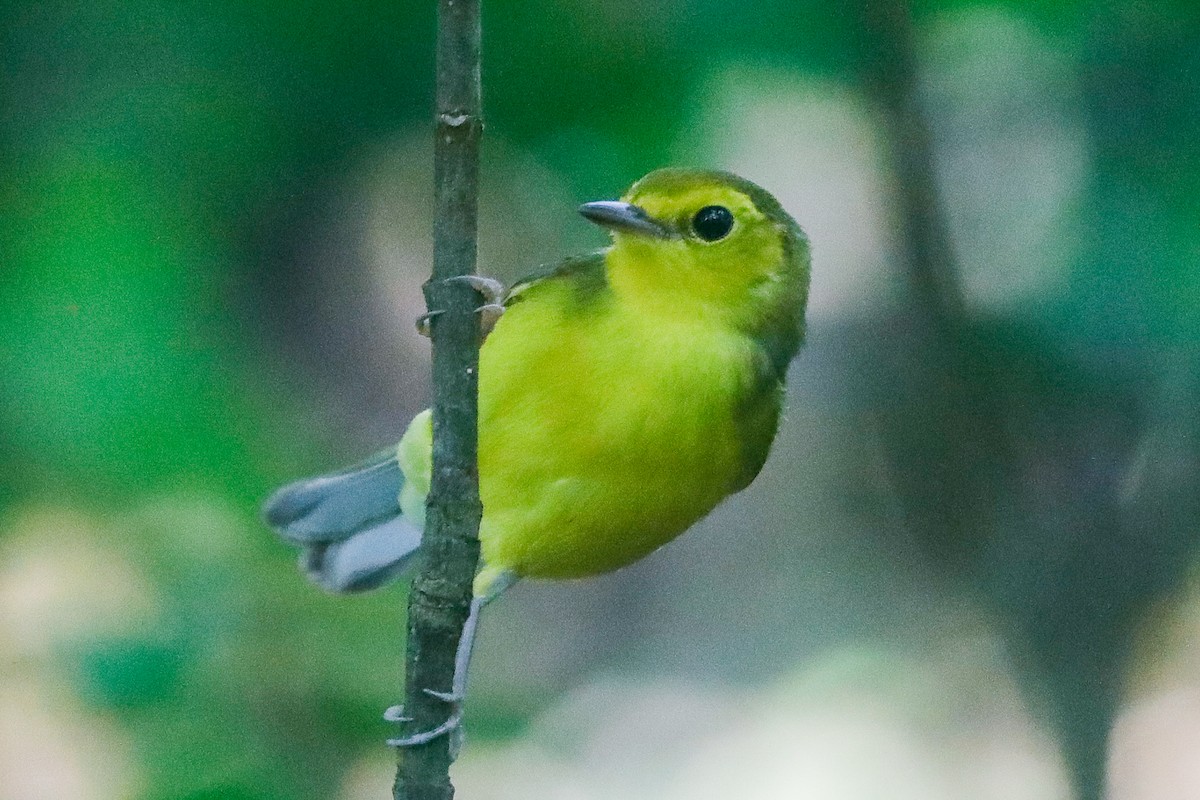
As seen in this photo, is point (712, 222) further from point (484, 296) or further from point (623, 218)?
point (484, 296)

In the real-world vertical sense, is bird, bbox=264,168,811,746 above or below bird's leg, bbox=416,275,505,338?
above

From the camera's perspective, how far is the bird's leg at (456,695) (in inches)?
33.8

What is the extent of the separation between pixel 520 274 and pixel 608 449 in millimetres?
341

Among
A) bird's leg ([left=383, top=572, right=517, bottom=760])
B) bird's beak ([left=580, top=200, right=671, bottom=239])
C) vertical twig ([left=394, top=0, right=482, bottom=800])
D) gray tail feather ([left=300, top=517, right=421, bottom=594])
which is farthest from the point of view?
gray tail feather ([left=300, top=517, right=421, bottom=594])

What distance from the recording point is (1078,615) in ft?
4.52

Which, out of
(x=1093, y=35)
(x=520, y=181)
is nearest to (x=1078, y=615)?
(x=1093, y=35)

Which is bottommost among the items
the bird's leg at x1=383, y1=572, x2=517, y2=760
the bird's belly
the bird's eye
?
the bird's leg at x1=383, y1=572, x2=517, y2=760

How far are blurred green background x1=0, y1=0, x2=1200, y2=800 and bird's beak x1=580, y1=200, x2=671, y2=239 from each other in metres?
0.14

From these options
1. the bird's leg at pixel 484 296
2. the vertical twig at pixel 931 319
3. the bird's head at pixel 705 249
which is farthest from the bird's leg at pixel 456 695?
the vertical twig at pixel 931 319

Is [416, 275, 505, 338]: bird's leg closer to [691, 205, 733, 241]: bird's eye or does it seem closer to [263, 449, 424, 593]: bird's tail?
[691, 205, 733, 241]: bird's eye

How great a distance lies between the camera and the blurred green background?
1.39 meters

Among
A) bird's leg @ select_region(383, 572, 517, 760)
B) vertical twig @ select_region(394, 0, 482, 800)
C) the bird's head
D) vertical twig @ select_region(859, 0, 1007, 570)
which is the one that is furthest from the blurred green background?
vertical twig @ select_region(394, 0, 482, 800)

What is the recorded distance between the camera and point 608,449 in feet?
4.06

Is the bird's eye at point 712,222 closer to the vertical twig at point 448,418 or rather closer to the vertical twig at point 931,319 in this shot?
the vertical twig at point 931,319
